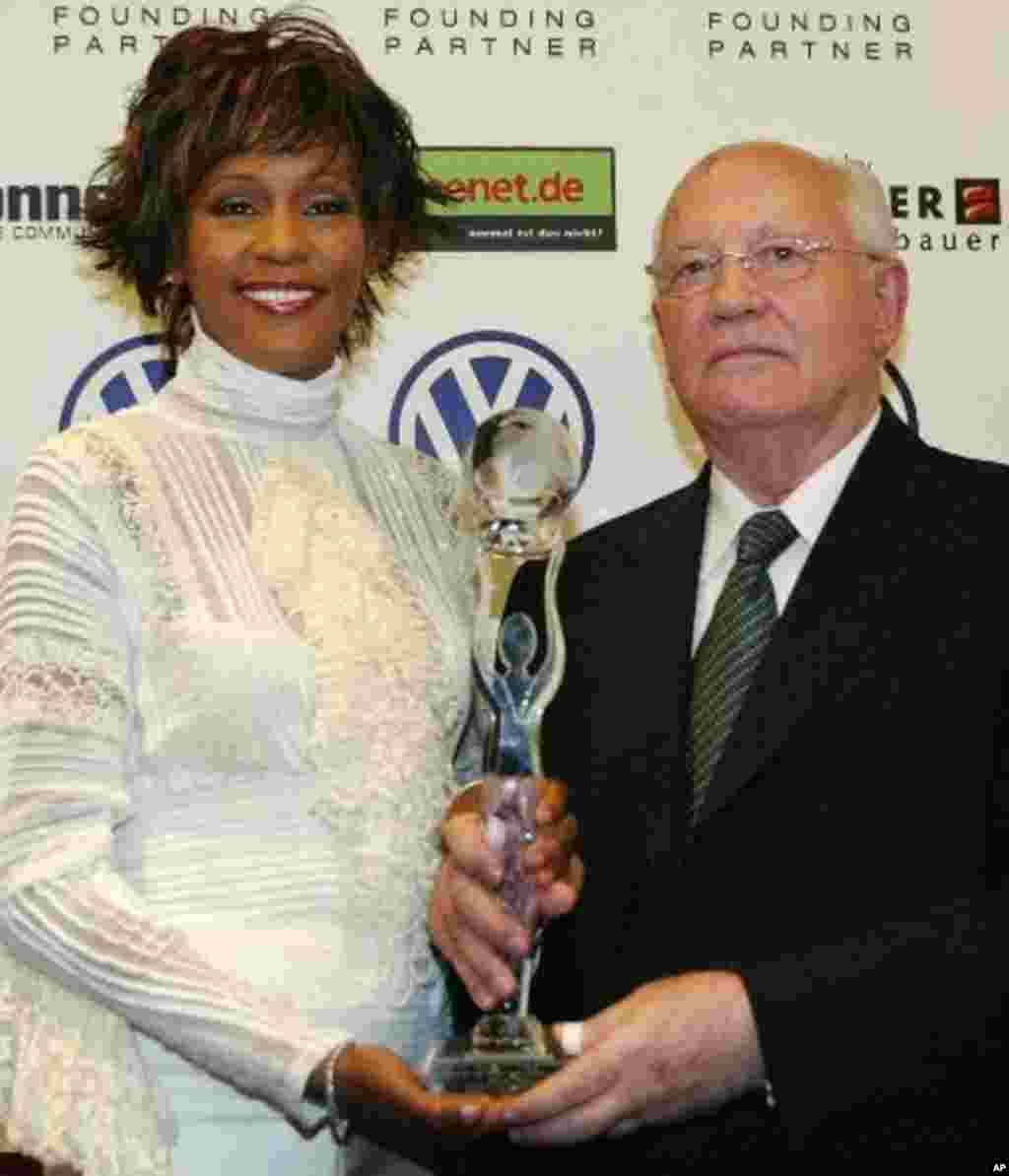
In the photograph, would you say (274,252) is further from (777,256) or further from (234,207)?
(777,256)

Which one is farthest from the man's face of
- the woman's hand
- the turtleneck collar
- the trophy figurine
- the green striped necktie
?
the woman's hand

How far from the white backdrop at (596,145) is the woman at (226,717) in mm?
571

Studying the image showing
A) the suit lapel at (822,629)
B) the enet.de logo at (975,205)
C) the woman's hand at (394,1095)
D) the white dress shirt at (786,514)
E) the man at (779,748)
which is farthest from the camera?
the enet.de logo at (975,205)

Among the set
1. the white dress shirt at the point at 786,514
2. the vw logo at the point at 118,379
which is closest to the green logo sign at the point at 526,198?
the vw logo at the point at 118,379

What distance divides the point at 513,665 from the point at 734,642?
273 millimetres

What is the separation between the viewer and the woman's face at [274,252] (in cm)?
248

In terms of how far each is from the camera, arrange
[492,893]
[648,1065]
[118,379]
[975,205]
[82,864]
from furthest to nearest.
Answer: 1. [975,205]
2. [118,379]
3. [82,864]
4. [492,893]
5. [648,1065]

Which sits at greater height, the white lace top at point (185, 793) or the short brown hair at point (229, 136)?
the short brown hair at point (229, 136)

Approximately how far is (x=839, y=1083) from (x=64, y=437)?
0.95 metres

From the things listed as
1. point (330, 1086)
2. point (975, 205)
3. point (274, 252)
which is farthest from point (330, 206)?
point (975, 205)

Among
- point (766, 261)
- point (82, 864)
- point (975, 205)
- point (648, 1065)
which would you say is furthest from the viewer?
point (975, 205)

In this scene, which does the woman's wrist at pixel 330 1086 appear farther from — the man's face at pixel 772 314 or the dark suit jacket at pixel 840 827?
the man's face at pixel 772 314

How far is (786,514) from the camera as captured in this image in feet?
7.93

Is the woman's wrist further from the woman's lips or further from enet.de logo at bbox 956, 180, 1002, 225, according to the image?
enet.de logo at bbox 956, 180, 1002, 225
